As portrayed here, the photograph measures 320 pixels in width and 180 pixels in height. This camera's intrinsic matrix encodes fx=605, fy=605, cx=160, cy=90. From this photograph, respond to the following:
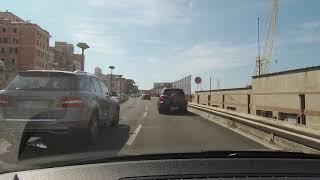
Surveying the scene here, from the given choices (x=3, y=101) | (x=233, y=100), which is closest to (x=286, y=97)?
(x=233, y=100)

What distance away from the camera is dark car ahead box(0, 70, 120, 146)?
12102 millimetres

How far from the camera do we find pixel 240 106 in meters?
28.3

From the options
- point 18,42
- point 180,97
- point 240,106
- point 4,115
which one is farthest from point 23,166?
point 18,42

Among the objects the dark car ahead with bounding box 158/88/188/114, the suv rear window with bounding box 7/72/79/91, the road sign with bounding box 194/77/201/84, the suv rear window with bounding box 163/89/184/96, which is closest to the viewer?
the suv rear window with bounding box 7/72/79/91

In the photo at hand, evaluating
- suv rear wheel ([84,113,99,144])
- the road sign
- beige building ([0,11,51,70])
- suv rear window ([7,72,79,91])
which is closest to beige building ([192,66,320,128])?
suv rear wheel ([84,113,99,144])

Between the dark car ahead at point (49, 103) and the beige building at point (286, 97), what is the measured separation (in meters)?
6.91

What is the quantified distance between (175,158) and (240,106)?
82.3 feet

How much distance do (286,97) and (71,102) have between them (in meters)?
10.4

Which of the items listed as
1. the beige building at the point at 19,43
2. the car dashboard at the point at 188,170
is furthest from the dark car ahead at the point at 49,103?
the beige building at the point at 19,43

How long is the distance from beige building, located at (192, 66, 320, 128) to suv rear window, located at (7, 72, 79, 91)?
281 inches

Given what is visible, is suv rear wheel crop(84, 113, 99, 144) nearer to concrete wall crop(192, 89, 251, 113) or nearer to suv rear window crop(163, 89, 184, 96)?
concrete wall crop(192, 89, 251, 113)

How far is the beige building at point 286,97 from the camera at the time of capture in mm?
17766

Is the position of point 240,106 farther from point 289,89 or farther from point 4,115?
point 4,115

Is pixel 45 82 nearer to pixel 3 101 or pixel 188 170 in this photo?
pixel 3 101
